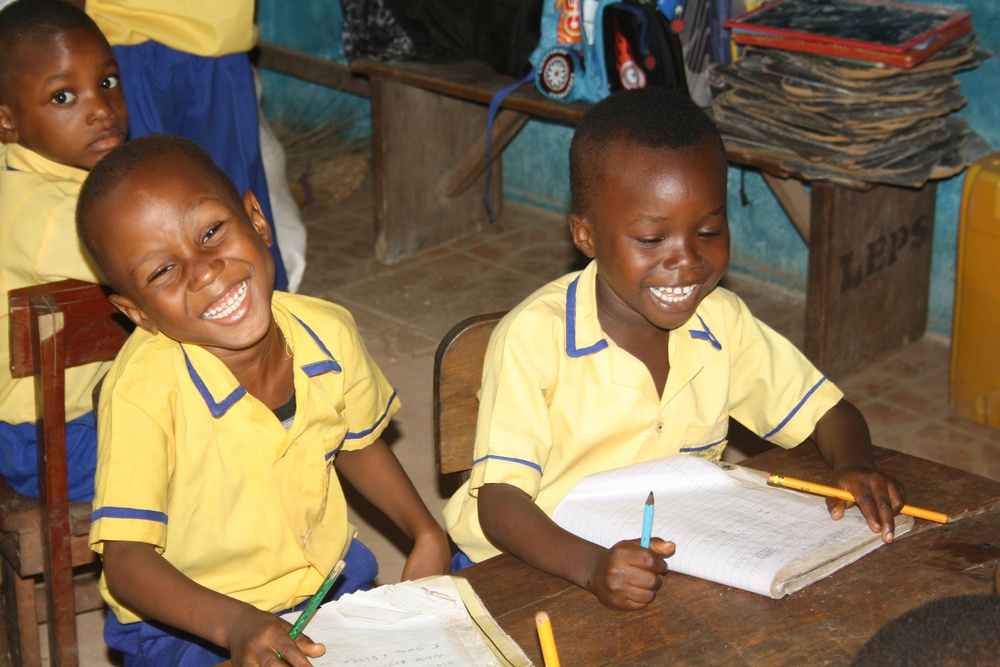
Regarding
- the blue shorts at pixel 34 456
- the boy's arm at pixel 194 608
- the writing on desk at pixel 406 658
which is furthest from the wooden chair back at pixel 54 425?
the writing on desk at pixel 406 658

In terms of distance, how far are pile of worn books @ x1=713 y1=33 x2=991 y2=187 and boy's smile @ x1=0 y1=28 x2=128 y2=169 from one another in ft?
6.20

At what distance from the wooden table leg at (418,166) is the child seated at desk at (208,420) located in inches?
117

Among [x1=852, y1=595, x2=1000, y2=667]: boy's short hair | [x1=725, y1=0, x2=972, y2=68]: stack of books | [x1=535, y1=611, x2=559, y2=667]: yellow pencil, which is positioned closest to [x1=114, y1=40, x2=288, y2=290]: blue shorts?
[x1=725, y1=0, x2=972, y2=68]: stack of books

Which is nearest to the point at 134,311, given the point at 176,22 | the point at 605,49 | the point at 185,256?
the point at 185,256

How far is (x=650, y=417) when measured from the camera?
176cm

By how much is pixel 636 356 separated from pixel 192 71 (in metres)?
2.05

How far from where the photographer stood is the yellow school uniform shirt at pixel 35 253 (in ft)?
7.16

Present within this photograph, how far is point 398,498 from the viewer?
1865 mm

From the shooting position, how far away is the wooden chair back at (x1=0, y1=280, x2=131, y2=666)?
1.79 m

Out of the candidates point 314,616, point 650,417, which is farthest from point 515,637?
point 650,417

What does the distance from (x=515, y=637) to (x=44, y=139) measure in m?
1.69

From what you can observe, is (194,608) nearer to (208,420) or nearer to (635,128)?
(208,420)

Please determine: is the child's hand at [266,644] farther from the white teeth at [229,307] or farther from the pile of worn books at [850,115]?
the pile of worn books at [850,115]

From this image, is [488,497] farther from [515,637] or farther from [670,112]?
[670,112]
